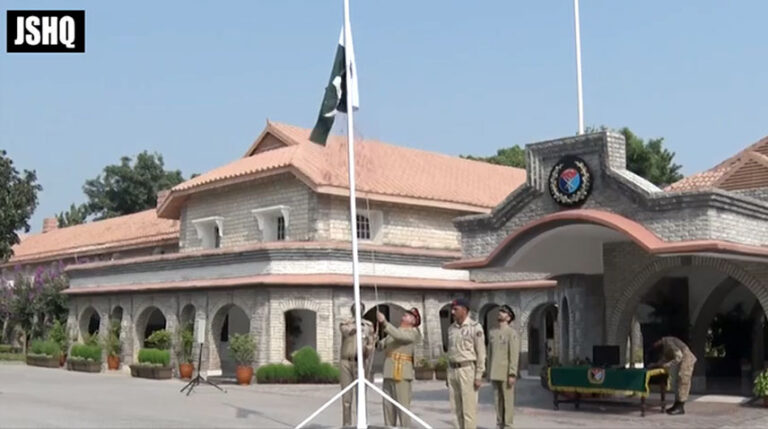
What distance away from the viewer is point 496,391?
13.2 meters

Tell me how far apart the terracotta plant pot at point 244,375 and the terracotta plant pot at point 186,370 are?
2.70 m

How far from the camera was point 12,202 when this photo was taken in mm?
20375

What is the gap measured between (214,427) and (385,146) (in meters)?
19.8

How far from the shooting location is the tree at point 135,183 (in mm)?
64500

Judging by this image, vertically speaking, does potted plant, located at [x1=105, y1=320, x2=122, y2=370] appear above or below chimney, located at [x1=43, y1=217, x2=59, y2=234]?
below

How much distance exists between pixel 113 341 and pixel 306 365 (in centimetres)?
863

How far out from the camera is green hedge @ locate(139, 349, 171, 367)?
2655cm

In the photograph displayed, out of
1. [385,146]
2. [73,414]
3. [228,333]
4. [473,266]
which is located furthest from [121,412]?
[385,146]

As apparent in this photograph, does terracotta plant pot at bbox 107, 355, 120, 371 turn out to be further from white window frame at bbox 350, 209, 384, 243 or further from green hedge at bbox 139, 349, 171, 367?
white window frame at bbox 350, 209, 384, 243

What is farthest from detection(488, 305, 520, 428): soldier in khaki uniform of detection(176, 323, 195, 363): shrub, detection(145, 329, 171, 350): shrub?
detection(145, 329, 171, 350): shrub

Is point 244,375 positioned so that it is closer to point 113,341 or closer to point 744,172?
point 113,341

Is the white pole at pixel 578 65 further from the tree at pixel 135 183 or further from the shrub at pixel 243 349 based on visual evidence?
the tree at pixel 135 183

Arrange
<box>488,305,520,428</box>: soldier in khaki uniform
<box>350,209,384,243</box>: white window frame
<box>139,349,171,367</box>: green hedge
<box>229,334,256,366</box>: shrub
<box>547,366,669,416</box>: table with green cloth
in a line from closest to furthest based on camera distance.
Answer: <box>488,305,520,428</box>: soldier in khaki uniform → <box>547,366,669,416</box>: table with green cloth → <box>229,334,256,366</box>: shrub → <box>139,349,171,367</box>: green hedge → <box>350,209,384,243</box>: white window frame

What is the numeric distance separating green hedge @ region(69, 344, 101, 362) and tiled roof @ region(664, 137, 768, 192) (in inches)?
716
